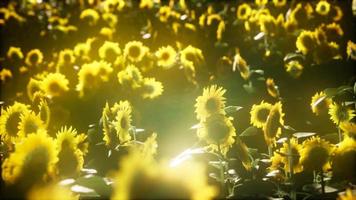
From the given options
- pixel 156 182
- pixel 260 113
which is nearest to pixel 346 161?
pixel 260 113

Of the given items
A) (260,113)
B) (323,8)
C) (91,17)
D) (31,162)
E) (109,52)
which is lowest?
(31,162)

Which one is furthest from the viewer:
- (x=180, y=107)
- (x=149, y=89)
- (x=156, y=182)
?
(x=180, y=107)

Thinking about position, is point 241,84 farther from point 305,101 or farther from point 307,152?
point 307,152

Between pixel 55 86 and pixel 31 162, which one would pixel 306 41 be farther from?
pixel 31 162

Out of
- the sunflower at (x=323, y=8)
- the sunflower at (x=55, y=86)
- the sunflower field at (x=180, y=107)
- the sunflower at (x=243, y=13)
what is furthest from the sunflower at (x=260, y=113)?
the sunflower at (x=243, y=13)

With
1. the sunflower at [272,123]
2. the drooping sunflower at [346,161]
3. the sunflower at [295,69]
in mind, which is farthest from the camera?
the sunflower at [295,69]

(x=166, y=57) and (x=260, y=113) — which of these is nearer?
(x=260, y=113)

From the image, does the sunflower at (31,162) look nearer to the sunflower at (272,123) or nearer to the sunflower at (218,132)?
the sunflower at (218,132)

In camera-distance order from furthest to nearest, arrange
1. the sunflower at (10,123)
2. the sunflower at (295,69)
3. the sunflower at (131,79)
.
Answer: the sunflower at (295,69) < the sunflower at (131,79) < the sunflower at (10,123)

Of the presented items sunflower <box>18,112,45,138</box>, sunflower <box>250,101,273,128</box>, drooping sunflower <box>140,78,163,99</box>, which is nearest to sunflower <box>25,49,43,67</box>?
drooping sunflower <box>140,78,163,99</box>
